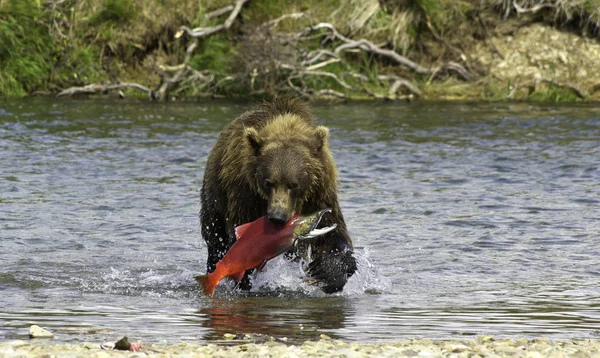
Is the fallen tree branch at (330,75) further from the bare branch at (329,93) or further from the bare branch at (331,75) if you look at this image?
the bare branch at (329,93)

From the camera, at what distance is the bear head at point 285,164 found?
6.43 metres

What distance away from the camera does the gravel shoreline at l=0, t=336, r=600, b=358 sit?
15.9ft

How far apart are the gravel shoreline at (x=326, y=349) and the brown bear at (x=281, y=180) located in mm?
1345

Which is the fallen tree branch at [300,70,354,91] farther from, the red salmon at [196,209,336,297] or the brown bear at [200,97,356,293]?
the red salmon at [196,209,336,297]

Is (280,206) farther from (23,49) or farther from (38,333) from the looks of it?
(23,49)

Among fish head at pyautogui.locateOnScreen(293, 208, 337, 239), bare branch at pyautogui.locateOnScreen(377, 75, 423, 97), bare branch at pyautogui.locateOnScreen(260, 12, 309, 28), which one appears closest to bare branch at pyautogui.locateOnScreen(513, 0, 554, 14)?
bare branch at pyautogui.locateOnScreen(377, 75, 423, 97)

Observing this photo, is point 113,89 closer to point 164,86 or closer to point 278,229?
point 164,86

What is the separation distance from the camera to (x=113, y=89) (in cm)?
1995

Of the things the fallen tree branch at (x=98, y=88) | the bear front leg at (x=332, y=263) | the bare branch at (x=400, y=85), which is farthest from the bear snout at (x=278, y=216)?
the bare branch at (x=400, y=85)

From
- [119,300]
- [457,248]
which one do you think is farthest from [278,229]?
[457,248]

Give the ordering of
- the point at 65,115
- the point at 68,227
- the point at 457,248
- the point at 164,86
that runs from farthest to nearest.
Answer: the point at 164,86, the point at 65,115, the point at 68,227, the point at 457,248

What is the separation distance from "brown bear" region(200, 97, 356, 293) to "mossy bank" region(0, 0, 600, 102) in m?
11.9

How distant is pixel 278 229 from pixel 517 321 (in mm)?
1491

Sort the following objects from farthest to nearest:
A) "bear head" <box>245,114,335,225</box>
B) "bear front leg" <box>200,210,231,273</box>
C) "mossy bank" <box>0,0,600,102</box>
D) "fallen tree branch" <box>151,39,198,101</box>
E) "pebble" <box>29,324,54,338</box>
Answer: "mossy bank" <box>0,0,600,102</box>, "fallen tree branch" <box>151,39,198,101</box>, "bear front leg" <box>200,210,231,273</box>, "bear head" <box>245,114,335,225</box>, "pebble" <box>29,324,54,338</box>
